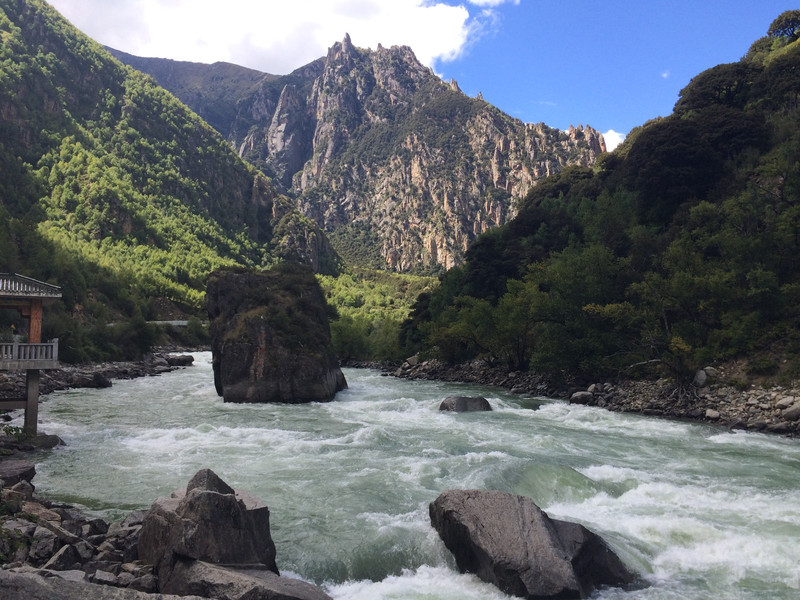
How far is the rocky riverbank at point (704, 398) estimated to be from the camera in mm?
Answer: 25734

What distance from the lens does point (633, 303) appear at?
39312mm

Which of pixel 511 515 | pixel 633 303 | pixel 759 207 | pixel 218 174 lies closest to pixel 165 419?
pixel 511 515

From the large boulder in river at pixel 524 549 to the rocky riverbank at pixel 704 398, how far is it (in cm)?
1905

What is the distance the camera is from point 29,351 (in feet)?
65.8

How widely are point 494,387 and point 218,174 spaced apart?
179188 millimetres

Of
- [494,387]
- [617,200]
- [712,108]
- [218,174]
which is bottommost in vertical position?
[494,387]

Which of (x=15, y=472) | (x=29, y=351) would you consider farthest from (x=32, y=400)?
(x=15, y=472)

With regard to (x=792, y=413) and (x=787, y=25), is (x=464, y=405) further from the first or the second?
(x=787, y=25)

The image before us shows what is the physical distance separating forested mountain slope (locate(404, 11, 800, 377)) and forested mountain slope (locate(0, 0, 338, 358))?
45.2 m

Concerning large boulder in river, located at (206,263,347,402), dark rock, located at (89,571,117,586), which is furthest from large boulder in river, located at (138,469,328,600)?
large boulder in river, located at (206,263,347,402)

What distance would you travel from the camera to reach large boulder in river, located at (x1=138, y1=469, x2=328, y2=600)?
8547mm

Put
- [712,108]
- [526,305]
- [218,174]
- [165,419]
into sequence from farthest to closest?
1. [218,174]
2. [712,108]
3. [526,305]
4. [165,419]

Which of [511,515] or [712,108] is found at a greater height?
[712,108]

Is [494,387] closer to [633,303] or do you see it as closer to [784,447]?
[633,303]
